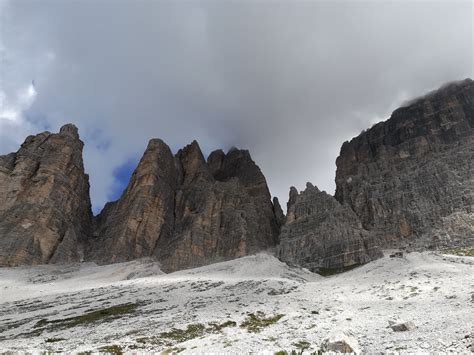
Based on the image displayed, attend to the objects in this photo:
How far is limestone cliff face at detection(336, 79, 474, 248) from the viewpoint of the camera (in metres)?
130

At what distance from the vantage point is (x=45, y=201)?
514 ft

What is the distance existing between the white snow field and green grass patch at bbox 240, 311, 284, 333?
28 centimetres

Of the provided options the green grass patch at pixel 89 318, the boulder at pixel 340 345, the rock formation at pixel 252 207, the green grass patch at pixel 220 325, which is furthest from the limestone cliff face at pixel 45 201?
the boulder at pixel 340 345

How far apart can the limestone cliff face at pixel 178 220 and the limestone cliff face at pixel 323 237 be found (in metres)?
14.9

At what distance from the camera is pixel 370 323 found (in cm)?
3922

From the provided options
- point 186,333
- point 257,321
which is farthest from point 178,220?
point 186,333

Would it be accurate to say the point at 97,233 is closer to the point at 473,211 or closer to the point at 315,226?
the point at 315,226

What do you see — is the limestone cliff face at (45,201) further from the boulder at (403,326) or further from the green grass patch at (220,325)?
the boulder at (403,326)

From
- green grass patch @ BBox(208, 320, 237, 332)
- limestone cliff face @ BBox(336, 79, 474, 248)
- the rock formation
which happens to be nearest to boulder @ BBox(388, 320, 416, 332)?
green grass patch @ BBox(208, 320, 237, 332)

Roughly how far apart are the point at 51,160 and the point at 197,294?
408 ft

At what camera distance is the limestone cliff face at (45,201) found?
141 meters

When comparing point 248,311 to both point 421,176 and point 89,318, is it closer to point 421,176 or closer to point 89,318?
point 89,318

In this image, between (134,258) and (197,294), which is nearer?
(197,294)

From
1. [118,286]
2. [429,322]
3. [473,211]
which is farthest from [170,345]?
[473,211]
